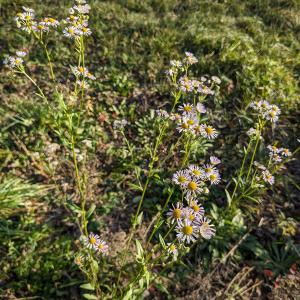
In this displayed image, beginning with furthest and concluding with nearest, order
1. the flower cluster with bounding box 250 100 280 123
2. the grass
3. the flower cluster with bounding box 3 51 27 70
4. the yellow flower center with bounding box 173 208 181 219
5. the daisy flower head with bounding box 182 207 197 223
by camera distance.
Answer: the grass, the flower cluster with bounding box 250 100 280 123, the flower cluster with bounding box 3 51 27 70, the yellow flower center with bounding box 173 208 181 219, the daisy flower head with bounding box 182 207 197 223

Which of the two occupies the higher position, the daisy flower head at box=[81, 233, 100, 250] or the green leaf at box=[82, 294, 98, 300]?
the daisy flower head at box=[81, 233, 100, 250]

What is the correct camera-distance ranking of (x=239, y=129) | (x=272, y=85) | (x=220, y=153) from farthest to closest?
(x=272, y=85) → (x=239, y=129) → (x=220, y=153)

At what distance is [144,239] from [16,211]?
4.16ft

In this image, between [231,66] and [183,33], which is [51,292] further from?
[183,33]

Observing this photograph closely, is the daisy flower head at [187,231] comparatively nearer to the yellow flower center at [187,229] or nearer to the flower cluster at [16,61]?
the yellow flower center at [187,229]

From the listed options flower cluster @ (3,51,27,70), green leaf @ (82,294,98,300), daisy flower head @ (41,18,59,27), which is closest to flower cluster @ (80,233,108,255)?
green leaf @ (82,294,98,300)

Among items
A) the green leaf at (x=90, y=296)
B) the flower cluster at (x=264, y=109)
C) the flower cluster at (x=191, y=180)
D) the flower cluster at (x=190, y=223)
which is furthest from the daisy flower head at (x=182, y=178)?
the green leaf at (x=90, y=296)

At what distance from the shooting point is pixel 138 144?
3730mm

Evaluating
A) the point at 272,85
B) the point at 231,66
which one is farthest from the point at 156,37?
the point at 272,85

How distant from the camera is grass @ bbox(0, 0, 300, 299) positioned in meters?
2.67

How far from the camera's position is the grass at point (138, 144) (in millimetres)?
2666

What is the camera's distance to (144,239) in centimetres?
288

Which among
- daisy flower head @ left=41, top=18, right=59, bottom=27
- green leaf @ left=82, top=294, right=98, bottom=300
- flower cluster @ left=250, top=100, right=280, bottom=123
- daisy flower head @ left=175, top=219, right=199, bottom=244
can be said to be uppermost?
daisy flower head @ left=41, top=18, right=59, bottom=27

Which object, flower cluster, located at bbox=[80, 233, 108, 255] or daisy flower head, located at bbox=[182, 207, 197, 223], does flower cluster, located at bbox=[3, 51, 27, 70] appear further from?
daisy flower head, located at bbox=[182, 207, 197, 223]
